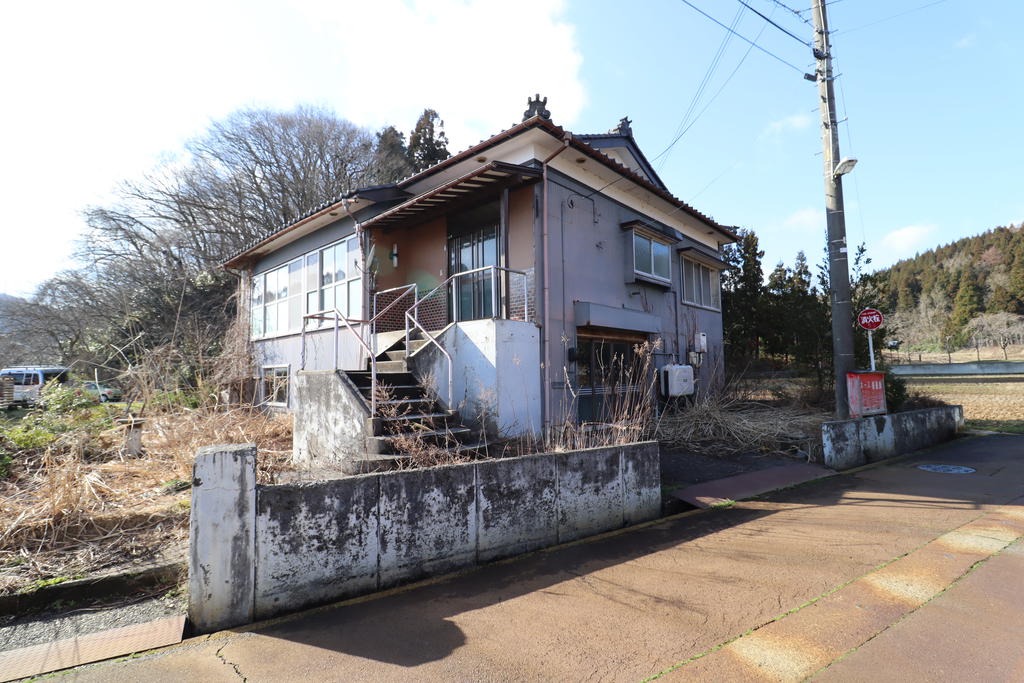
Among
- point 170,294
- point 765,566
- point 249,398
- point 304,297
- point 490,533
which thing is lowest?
point 765,566

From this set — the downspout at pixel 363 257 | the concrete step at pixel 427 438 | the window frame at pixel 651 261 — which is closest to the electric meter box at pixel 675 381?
the window frame at pixel 651 261

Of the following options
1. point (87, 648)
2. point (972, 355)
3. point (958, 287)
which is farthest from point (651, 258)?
point (958, 287)

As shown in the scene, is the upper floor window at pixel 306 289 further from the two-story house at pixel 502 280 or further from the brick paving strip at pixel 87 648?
the brick paving strip at pixel 87 648

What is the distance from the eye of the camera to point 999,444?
10383 mm

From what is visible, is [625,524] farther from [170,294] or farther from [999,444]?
[170,294]

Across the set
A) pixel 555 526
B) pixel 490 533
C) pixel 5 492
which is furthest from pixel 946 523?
pixel 5 492

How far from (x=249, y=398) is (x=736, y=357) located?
50.6 feet

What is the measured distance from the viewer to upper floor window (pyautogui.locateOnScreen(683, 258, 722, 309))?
1301 centimetres

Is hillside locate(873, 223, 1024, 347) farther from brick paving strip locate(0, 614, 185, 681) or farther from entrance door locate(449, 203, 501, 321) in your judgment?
brick paving strip locate(0, 614, 185, 681)

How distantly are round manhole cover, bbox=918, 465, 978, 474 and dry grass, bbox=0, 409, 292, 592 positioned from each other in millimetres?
9795

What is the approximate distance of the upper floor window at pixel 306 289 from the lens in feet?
34.7

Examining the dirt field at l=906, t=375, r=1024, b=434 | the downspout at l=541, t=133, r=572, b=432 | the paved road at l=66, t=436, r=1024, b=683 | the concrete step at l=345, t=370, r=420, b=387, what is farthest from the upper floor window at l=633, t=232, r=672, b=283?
the dirt field at l=906, t=375, r=1024, b=434

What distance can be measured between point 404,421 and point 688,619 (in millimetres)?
3863

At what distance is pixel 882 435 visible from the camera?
9.37 meters
